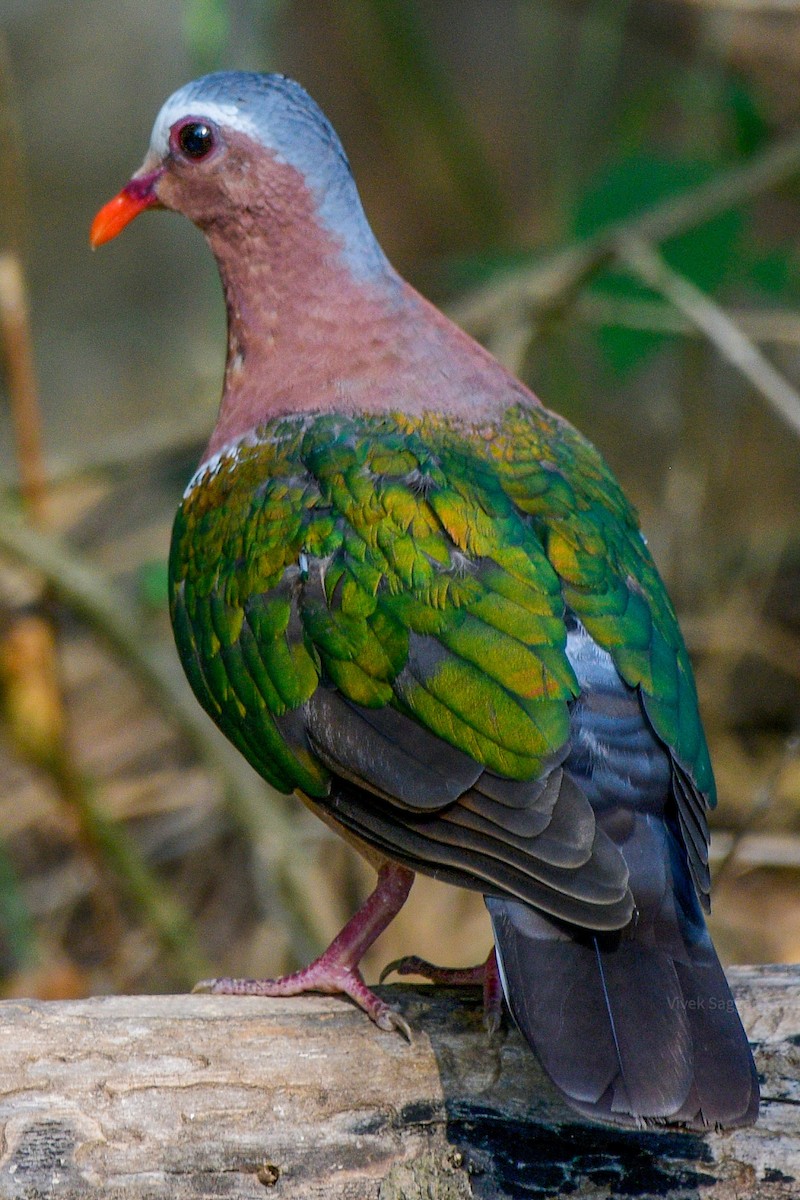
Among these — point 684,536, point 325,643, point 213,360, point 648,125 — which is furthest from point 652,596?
point 648,125

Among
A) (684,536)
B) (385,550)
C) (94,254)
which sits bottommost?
(385,550)

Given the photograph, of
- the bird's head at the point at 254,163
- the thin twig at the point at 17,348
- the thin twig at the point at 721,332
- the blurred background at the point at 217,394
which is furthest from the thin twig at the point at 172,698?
the thin twig at the point at 721,332

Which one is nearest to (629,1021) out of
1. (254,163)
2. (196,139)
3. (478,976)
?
(478,976)

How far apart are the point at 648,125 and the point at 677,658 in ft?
21.8

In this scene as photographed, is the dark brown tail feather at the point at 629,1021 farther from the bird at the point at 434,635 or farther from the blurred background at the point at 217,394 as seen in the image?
the blurred background at the point at 217,394

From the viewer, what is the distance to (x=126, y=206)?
11.5 ft

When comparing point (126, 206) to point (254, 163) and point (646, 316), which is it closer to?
point (254, 163)

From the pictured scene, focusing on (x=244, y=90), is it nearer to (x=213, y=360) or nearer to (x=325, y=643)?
(x=325, y=643)

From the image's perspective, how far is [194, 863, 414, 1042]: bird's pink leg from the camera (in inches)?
112

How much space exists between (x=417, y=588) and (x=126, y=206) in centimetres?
142

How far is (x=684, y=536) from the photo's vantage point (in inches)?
246

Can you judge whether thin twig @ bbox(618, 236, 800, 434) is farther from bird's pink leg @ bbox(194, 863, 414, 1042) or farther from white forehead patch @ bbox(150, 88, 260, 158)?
bird's pink leg @ bbox(194, 863, 414, 1042)

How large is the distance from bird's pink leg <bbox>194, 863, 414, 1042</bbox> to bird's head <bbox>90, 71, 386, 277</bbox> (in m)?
1.44

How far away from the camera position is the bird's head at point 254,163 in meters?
3.32
